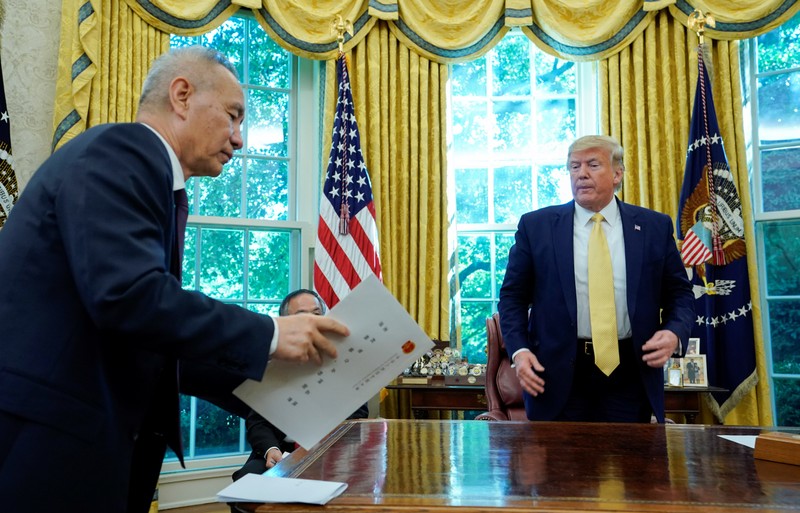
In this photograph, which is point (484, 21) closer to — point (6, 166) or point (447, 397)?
point (447, 397)

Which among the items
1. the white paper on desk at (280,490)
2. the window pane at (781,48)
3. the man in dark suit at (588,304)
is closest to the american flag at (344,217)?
the man in dark suit at (588,304)

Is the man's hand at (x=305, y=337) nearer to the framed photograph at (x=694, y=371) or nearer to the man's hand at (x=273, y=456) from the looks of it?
the man's hand at (x=273, y=456)

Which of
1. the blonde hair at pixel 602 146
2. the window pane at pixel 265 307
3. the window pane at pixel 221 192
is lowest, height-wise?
the window pane at pixel 265 307

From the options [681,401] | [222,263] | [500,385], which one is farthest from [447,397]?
[222,263]

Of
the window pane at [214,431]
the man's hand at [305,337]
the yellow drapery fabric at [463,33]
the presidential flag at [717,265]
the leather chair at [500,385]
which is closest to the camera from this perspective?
the man's hand at [305,337]

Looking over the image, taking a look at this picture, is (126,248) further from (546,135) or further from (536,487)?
(546,135)

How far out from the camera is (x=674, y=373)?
385 cm

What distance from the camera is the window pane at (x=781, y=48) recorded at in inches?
182

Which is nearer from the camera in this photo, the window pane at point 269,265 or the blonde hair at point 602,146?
the blonde hair at point 602,146

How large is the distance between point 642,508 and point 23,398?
0.94 metres

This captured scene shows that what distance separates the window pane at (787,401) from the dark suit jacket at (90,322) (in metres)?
4.36

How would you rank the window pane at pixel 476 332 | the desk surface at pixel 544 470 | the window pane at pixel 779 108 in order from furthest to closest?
1. the window pane at pixel 476 332
2. the window pane at pixel 779 108
3. the desk surface at pixel 544 470

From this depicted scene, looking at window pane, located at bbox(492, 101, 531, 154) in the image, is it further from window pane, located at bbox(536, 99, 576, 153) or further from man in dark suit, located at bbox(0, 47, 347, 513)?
man in dark suit, located at bbox(0, 47, 347, 513)

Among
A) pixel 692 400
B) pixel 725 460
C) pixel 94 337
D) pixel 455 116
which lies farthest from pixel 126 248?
pixel 455 116
